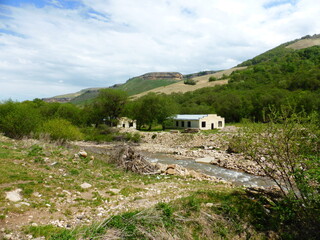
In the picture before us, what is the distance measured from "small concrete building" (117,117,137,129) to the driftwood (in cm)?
3471

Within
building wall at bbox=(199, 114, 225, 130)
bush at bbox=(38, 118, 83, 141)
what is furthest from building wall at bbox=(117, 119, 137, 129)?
bush at bbox=(38, 118, 83, 141)

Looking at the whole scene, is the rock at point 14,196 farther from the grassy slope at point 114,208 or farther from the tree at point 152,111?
the tree at point 152,111

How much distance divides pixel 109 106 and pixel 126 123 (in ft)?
25.1

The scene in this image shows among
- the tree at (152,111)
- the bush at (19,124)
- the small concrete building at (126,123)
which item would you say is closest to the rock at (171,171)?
the bush at (19,124)

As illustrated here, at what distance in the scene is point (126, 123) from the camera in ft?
186

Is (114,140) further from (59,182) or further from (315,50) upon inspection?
(315,50)

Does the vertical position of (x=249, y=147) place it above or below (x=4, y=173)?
above

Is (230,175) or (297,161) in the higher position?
(297,161)

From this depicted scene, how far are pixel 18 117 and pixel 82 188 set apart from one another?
66.3ft

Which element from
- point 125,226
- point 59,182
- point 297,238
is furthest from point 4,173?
point 297,238

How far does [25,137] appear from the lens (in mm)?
25719

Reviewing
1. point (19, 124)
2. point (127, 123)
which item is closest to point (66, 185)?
point (19, 124)

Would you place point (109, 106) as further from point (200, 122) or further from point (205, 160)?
point (205, 160)

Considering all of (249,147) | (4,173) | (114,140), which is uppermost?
(249,147)
